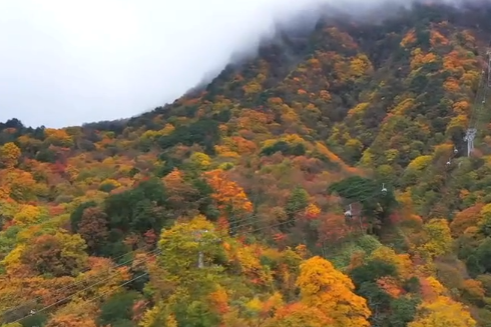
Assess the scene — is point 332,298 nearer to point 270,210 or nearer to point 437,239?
point 270,210

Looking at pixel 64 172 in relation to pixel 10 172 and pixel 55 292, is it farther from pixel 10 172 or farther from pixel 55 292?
pixel 55 292

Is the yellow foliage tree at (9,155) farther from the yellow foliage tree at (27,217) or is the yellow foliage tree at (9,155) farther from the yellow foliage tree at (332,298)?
the yellow foliage tree at (332,298)

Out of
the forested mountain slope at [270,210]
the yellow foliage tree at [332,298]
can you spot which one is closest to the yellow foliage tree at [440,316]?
the forested mountain slope at [270,210]

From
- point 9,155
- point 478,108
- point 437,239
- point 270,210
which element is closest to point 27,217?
point 270,210

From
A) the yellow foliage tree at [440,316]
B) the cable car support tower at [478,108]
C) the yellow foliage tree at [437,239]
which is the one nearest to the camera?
the yellow foliage tree at [440,316]

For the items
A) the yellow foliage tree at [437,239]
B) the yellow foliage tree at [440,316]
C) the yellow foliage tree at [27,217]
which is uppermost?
the yellow foliage tree at [27,217]

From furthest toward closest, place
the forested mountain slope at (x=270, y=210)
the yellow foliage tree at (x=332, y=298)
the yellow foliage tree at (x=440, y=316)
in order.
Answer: the forested mountain slope at (x=270, y=210), the yellow foliage tree at (x=440, y=316), the yellow foliage tree at (x=332, y=298)

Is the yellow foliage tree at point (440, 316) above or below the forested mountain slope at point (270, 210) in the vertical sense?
below

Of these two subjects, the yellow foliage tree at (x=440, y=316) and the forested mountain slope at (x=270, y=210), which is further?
the forested mountain slope at (x=270, y=210)
